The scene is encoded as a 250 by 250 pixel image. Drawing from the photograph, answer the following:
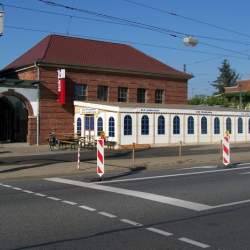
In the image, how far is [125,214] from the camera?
31.5ft

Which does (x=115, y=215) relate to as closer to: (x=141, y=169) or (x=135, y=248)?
(x=135, y=248)

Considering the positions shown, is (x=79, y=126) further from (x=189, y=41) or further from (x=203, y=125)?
(x=189, y=41)

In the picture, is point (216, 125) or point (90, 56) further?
point (90, 56)

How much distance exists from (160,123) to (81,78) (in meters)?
7.48

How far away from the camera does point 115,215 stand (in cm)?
948

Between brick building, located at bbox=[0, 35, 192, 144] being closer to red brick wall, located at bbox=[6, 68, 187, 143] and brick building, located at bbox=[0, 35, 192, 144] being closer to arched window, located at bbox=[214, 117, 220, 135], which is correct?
red brick wall, located at bbox=[6, 68, 187, 143]

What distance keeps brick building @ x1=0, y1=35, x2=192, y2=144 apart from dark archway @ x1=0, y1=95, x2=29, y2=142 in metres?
0.51

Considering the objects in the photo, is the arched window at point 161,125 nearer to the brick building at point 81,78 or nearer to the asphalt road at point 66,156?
the brick building at point 81,78

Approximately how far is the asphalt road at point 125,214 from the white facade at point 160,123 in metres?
18.6

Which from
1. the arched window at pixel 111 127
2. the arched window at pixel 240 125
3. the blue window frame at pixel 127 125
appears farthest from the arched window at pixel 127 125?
the arched window at pixel 240 125

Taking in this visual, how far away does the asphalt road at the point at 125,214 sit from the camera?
746 centimetres

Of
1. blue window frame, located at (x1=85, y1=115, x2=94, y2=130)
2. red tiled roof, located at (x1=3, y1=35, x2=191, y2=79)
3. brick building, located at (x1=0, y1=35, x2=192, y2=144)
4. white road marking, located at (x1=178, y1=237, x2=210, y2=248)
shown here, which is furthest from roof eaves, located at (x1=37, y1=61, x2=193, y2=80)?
white road marking, located at (x1=178, y1=237, x2=210, y2=248)

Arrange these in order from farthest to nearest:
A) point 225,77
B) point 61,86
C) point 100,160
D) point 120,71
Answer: point 225,77, point 120,71, point 61,86, point 100,160

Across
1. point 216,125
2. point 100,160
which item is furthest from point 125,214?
point 216,125
